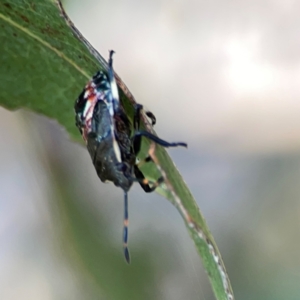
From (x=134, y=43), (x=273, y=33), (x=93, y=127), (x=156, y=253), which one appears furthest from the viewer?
(x=134, y=43)

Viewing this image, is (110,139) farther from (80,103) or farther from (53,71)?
(53,71)

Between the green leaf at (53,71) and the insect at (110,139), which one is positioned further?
the insect at (110,139)

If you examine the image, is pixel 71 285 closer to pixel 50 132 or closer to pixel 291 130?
pixel 50 132

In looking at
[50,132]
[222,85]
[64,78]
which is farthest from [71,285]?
[64,78]

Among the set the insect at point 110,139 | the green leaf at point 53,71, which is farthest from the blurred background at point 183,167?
the green leaf at point 53,71

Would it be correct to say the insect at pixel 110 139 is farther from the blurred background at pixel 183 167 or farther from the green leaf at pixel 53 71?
the blurred background at pixel 183 167

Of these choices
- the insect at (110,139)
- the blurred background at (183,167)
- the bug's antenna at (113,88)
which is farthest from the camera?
the blurred background at (183,167)
